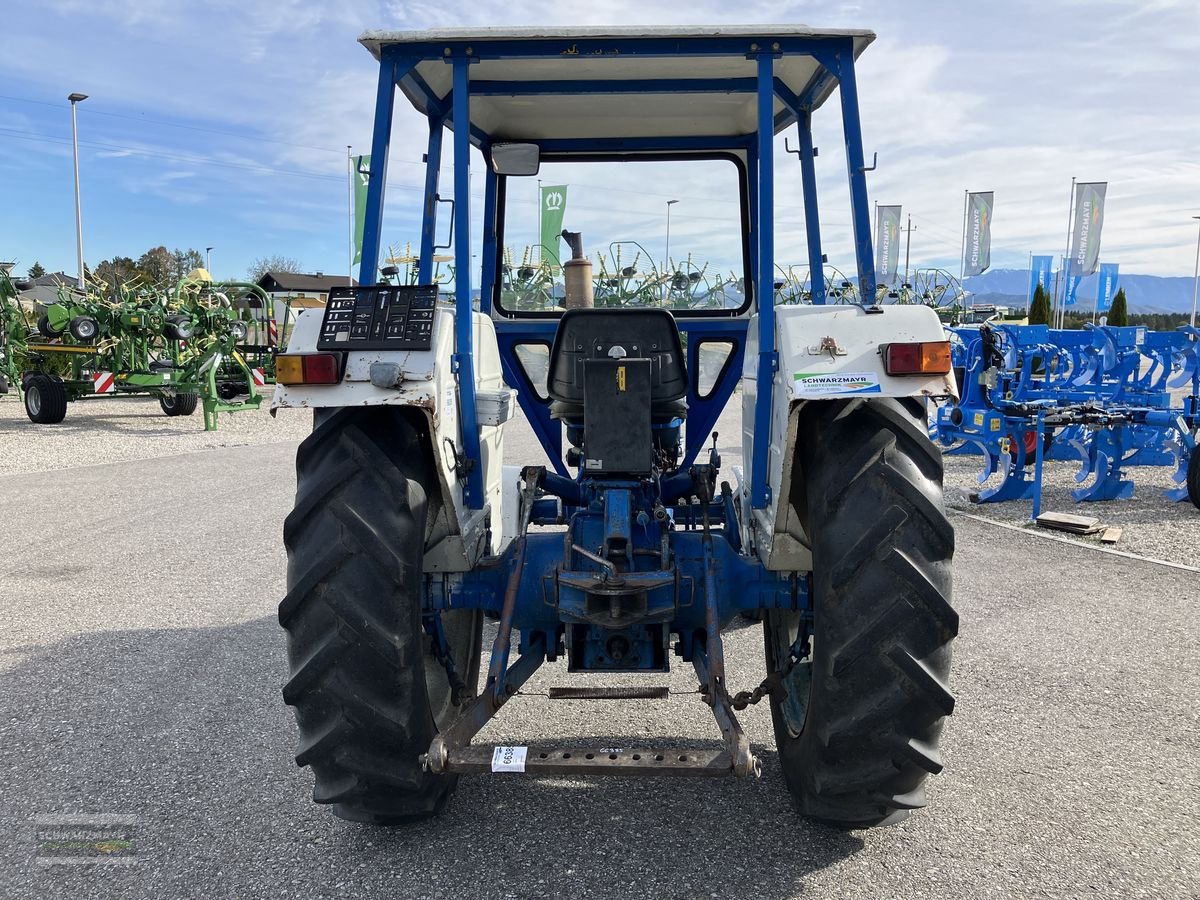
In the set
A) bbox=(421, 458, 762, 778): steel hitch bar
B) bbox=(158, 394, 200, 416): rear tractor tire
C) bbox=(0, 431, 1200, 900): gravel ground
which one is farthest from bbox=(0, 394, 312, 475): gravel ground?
bbox=(421, 458, 762, 778): steel hitch bar

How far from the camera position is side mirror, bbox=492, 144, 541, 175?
421 centimetres

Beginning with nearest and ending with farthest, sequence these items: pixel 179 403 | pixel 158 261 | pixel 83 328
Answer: pixel 83 328
pixel 179 403
pixel 158 261

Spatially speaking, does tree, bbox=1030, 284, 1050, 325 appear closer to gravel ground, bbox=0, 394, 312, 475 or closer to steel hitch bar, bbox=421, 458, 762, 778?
gravel ground, bbox=0, 394, 312, 475

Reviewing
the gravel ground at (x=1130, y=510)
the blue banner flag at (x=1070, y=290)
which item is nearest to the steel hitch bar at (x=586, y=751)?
the gravel ground at (x=1130, y=510)

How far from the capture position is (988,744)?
11.4ft

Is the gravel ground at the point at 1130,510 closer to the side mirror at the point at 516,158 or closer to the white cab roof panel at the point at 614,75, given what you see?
the white cab roof panel at the point at 614,75

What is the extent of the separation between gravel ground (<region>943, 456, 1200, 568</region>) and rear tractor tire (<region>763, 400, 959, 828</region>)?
5224 mm

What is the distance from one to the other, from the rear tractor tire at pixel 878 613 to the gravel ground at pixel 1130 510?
5224 mm

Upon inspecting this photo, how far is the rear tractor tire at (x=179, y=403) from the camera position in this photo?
52.7 feet

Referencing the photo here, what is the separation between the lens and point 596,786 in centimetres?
316

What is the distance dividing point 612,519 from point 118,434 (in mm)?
12935

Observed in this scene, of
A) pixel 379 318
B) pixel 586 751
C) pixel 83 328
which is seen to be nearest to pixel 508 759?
pixel 586 751

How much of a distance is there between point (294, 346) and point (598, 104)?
191 centimetres

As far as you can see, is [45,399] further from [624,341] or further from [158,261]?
[158,261]
